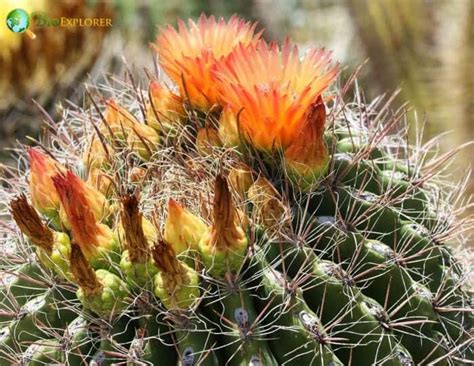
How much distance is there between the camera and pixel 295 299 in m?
1.30

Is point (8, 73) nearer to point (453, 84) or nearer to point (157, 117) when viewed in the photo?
point (157, 117)

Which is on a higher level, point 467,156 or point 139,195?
point 139,195

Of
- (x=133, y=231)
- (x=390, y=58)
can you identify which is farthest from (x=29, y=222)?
(x=390, y=58)

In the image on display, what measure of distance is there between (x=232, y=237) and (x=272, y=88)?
0.88 ft

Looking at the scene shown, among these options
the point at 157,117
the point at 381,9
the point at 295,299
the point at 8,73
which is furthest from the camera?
the point at 381,9

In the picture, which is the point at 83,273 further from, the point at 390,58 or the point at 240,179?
the point at 390,58

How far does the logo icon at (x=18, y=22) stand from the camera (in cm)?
282

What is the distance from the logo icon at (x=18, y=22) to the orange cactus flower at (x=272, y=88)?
1.52 metres

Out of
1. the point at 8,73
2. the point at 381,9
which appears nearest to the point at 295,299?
the point at 8,73

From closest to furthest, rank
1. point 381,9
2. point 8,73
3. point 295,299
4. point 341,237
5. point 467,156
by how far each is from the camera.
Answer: point 295,299, point 341,237, point 8,73, point 467,156, point 381,9

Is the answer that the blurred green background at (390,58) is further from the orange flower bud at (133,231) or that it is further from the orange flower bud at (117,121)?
the orange flower bud at (133,231)

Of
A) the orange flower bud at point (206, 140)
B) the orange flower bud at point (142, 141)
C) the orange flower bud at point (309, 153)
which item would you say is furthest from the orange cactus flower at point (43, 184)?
the orange flower bud at point (309, 153)

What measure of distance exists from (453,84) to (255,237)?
230cm

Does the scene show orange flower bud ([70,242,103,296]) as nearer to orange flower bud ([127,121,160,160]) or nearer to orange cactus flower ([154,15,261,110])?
orange flower bud ([127,121,160,160])
